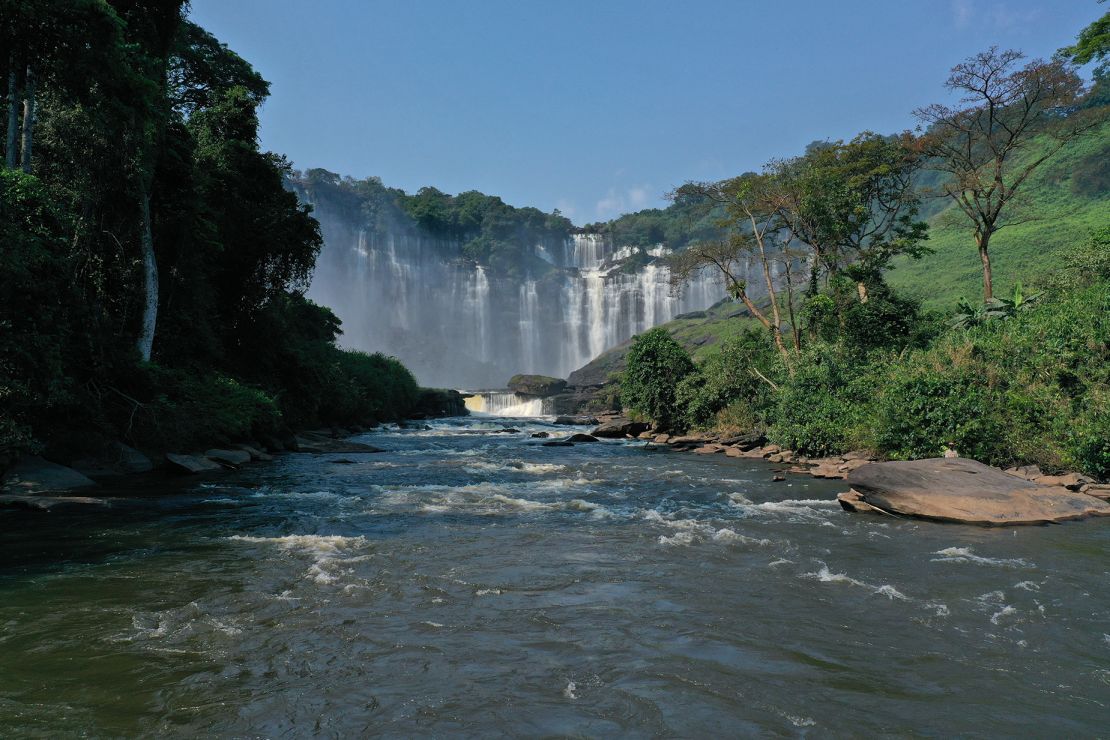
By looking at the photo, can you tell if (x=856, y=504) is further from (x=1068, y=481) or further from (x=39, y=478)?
(x=39, y=478)

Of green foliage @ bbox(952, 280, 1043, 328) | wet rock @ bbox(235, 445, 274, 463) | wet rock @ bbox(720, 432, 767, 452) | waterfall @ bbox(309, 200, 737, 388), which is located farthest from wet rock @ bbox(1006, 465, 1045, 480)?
waterfall @ bbox(309, 200, 737, 388)

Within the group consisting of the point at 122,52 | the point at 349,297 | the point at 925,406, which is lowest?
the point at 925,406

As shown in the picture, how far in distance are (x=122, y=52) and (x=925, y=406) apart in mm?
19353

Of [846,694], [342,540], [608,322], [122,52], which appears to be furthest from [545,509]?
[608,322]

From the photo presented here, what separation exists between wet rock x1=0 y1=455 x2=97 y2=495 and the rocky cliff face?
77.9 m

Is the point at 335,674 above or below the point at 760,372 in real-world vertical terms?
below

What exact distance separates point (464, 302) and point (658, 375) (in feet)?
258

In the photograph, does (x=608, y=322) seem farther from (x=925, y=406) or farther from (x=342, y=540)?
(x=342, y=540)

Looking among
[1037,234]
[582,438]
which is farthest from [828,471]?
[1037,234]

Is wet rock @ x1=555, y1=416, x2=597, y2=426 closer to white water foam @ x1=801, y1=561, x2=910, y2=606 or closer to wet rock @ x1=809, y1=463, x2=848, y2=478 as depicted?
wet rock @ x1=809, y1=463, x2=848, y2=478

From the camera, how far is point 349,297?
10325 centimetres

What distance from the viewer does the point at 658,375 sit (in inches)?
1226

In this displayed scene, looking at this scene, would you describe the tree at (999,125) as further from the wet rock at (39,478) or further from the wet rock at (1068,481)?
the wet rock at (39,478)

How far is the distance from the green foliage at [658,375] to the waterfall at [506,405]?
91.0ft
